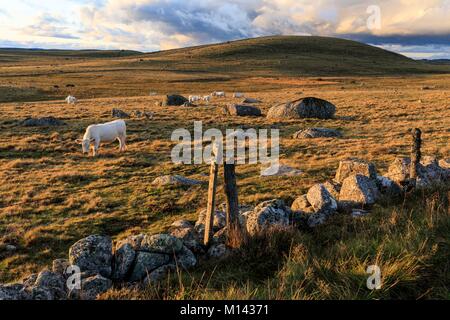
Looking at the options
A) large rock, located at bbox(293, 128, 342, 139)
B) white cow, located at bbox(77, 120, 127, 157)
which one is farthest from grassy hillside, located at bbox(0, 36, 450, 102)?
large rock, located at bbox(293, 128, 342, 139)

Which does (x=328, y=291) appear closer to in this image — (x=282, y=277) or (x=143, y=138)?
(x=282, y=277)

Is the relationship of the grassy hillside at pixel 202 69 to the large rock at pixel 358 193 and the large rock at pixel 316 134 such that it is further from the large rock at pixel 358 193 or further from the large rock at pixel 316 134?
the large rock at pixel 358 193

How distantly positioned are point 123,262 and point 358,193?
594cm

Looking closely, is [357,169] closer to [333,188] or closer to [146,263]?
[333,188]

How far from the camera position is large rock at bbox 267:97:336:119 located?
33.0m

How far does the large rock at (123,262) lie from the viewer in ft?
24.0

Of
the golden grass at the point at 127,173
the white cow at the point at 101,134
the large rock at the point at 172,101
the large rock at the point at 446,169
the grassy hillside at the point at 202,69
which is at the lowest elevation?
the golden grass at the point at 127,173

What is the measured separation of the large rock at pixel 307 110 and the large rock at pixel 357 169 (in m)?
20.3

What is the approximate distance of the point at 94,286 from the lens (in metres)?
6.39

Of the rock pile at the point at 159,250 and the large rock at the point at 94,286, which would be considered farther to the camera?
the rock pile at the point at 159,250

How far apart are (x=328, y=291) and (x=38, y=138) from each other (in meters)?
25.0

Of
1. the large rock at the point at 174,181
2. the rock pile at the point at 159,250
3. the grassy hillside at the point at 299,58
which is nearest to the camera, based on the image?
the rock pile at the point at 159,250

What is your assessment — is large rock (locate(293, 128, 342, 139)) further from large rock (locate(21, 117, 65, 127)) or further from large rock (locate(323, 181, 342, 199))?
large rock (locate(21, 117, 65, 127))

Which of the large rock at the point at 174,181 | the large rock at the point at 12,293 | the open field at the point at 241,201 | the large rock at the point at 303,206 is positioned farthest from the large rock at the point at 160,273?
the large rock at the point at 174,181
